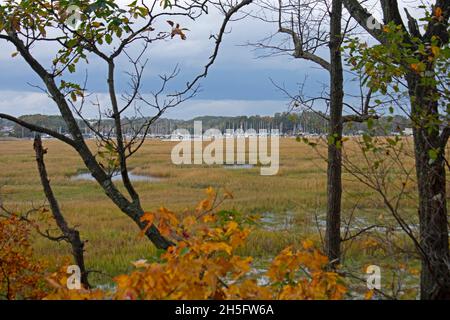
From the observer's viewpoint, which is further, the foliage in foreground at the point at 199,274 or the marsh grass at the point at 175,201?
the marsh grass at the point at 175,201

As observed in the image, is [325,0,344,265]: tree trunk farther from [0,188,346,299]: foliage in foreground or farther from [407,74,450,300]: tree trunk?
[0,188,346,299]: foliage in foreground

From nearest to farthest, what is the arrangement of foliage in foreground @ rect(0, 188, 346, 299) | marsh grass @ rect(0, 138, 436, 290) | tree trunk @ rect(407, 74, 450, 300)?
foliage in foreground @ rect(0, 188, 346, 299) → tree trunk @ rect(407, 74, 450, 300) → marsh grass @ rect(0, 138, 436, 290)

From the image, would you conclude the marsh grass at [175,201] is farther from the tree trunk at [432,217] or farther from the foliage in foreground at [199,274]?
the foliage in foreground at [199,274]

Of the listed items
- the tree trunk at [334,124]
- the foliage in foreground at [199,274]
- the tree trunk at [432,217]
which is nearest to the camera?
the foliage in foreground at [199,274]

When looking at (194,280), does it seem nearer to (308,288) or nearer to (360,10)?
(308,288)

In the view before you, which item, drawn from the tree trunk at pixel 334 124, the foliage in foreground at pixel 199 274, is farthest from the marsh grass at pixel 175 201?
the foliage in foreground at pixel 199 274

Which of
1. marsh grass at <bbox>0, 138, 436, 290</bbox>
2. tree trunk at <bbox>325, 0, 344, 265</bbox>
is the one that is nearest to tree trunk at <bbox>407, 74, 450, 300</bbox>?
marsh grass at <bbox>0, 138, 436, 290</bbox>

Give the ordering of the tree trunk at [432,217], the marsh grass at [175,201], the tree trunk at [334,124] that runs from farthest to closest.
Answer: the marsh grass at [175,201]
the tree trunk at [334,124]
the tree trunk at [432,217]

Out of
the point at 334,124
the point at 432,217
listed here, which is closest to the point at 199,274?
the point at 432,217

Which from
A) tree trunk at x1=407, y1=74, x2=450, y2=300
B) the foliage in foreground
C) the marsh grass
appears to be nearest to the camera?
the foliage in foreground

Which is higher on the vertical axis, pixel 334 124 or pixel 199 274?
pixel 334 124

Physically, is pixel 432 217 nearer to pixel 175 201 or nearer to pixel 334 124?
pixel 334 124

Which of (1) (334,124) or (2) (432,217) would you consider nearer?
(2) (432,217)

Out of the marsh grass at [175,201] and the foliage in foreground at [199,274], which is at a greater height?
the foliage in foreground at [199,274]
